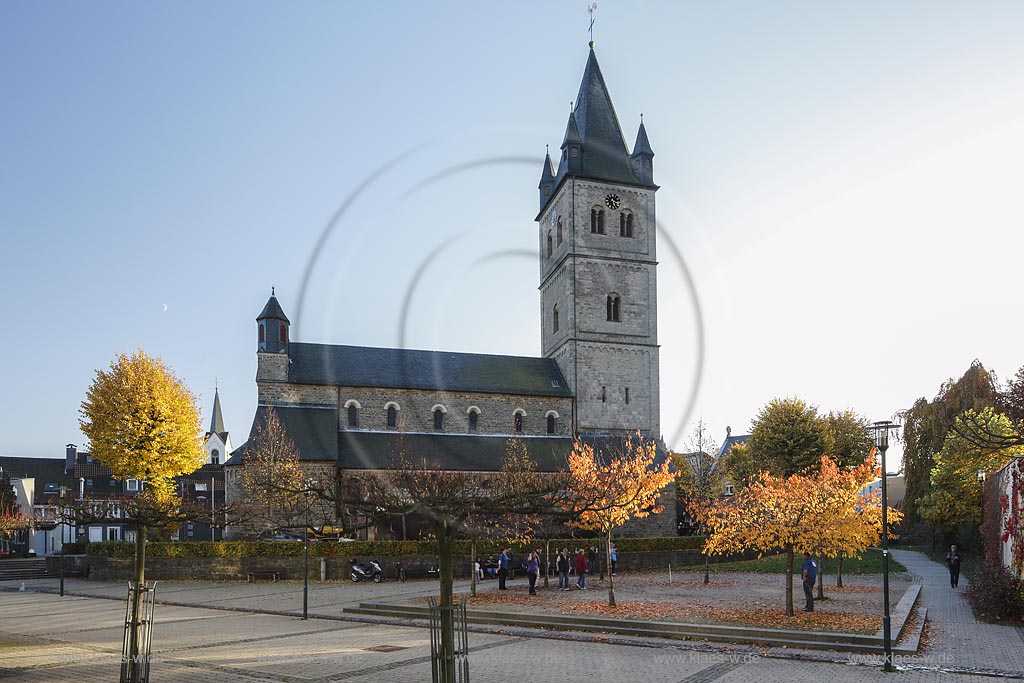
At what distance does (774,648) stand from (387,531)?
34589 mm

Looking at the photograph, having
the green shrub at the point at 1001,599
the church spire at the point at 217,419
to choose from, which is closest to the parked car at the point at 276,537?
the green shrub at the point at 1001,599

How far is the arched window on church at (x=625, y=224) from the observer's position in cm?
6044

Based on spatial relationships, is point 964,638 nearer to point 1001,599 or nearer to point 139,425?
point 1001,599

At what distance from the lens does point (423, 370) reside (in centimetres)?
5769

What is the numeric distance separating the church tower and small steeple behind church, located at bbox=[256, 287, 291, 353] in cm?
2103

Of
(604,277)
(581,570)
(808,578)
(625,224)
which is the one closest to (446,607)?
(808,578)

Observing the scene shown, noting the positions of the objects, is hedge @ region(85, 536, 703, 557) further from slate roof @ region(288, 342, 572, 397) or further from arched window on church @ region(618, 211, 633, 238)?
arched window on church @ region(618, 211, 633, 238)

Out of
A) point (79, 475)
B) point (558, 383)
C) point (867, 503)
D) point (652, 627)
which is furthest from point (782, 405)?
point (79, 475)

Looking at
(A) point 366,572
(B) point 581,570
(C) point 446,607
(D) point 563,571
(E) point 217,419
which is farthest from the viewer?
(E) point 217,419

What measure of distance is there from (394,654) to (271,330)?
3814 cm

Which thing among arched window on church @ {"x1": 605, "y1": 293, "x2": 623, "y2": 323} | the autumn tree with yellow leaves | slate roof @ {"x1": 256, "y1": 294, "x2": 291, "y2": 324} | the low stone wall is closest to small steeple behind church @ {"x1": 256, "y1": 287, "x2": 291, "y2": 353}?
slate roof @ {"x1": 256, "y1": 294, "x2": 291, "y2": 324}

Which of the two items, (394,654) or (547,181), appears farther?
(547,181)

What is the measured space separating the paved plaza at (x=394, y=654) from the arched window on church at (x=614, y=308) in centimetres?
3466

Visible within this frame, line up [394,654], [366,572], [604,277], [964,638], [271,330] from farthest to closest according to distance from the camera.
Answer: [604,277], [271,330], [366,572], [964,638], [394,654]
